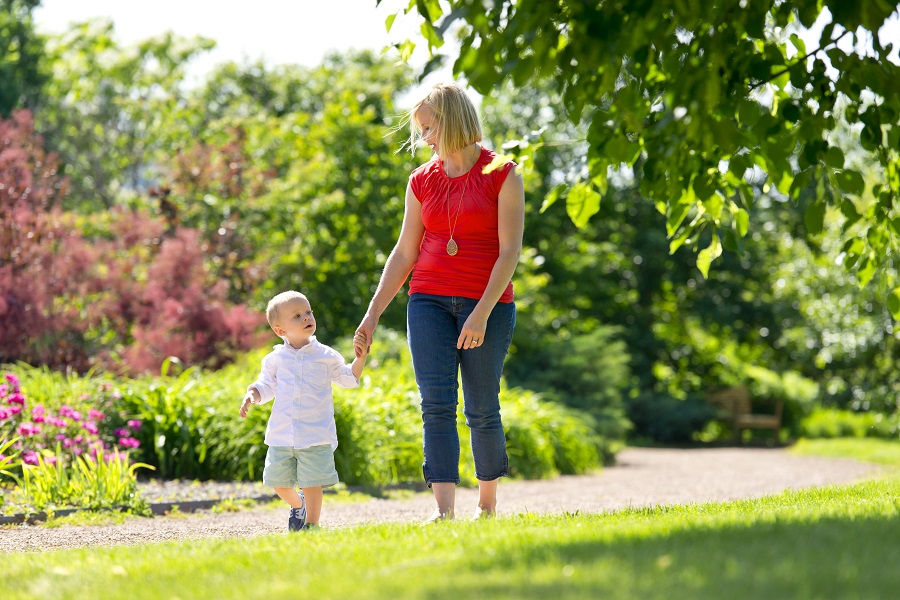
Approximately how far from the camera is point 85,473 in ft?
21.1

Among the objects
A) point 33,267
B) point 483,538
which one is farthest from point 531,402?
point 483,538

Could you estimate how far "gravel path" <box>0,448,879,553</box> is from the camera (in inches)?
211

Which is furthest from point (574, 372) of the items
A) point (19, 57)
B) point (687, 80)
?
point (19, 57)

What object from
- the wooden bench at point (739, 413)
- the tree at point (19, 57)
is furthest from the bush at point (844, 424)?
the tree at point (19, 57)

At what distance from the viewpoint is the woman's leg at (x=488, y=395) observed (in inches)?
181

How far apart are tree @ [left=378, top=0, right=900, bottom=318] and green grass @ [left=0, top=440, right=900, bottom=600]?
1.27 meters

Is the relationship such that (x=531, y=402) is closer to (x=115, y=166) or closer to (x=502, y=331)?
(x=502, y=331)

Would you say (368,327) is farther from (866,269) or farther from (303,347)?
(866,269)

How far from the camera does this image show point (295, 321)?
15.7 ft

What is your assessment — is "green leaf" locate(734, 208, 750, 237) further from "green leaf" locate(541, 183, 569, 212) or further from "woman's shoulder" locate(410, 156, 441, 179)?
"woman's shoulder" locate(410, 156, 441, 179)

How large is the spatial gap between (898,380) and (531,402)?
32.2 feet

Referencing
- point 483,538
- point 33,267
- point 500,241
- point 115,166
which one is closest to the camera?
point 483,538

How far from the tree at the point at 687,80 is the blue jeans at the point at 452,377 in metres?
0.66

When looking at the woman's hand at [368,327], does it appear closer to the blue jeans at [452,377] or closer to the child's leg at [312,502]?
the blue jeans at [452,377]
